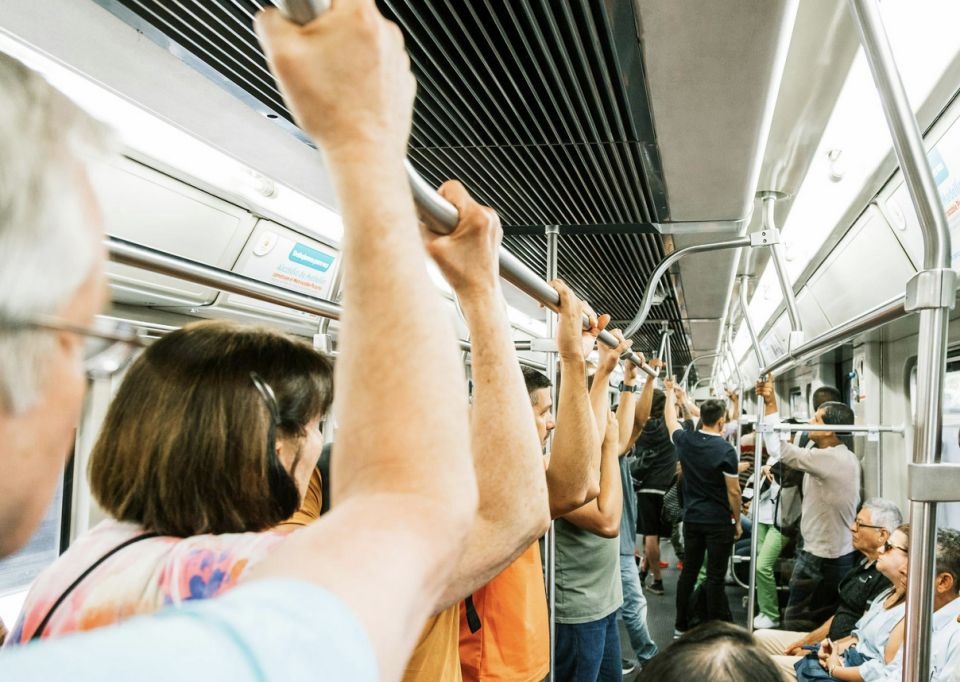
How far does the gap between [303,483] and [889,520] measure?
3578 mm

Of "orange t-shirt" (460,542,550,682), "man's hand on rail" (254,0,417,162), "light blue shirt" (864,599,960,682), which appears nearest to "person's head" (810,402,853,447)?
"light blue shirt" (864,599,960,682)

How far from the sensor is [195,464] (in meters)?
0.86

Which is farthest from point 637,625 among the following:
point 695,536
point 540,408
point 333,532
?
point 333,532

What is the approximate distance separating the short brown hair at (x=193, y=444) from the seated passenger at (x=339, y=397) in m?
0.47

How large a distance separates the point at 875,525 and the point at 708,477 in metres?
1.60

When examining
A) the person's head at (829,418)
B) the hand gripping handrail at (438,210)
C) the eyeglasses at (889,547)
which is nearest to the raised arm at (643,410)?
the person's head at (829,418)

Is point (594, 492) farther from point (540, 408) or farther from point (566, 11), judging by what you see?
point (566, 11)

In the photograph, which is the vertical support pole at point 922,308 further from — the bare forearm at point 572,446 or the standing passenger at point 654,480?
the standing passenger at point 654,480

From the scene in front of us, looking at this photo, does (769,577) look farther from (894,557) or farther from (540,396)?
(540,396)

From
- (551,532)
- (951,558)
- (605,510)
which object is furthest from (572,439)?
(951,558)

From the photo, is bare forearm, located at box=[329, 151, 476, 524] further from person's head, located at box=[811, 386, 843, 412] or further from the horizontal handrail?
person's head, located at box=[811, 386, 843, 412]

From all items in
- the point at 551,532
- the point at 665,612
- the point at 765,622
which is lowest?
the point at 665,612

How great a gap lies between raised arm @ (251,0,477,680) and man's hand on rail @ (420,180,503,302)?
34 centimetres

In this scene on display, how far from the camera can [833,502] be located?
4328 millimetres
